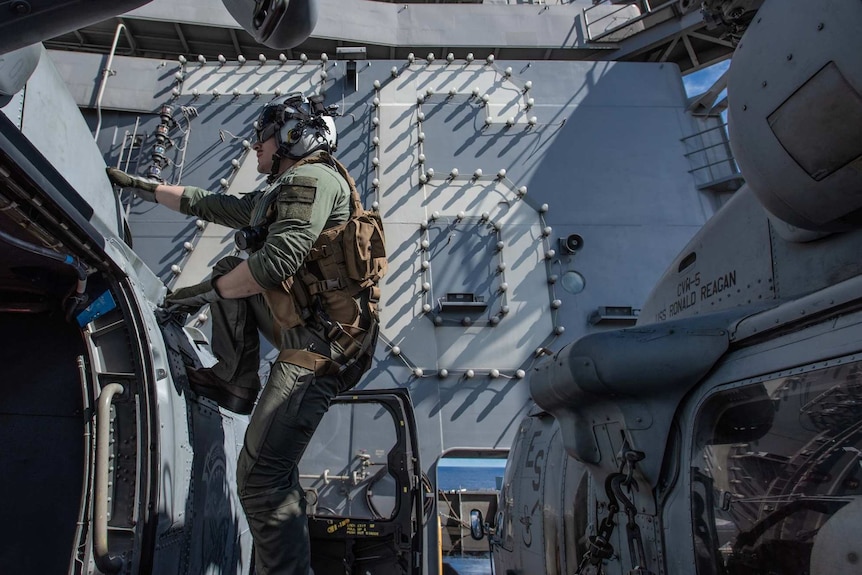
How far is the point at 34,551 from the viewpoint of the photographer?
2.43 m

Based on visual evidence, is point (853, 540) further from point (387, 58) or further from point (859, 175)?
point (387, 58)

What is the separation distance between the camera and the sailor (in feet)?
7.50

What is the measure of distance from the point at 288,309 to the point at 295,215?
1.49 ft

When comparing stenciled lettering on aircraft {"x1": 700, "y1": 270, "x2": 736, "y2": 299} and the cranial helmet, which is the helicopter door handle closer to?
the cranial helmet

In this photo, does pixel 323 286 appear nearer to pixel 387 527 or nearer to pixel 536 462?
pixel 387 527

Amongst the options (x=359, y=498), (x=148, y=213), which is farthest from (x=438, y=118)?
(x=359, y=498)

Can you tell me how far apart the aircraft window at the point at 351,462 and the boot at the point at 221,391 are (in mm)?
3173

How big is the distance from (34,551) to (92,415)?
0.80 metres

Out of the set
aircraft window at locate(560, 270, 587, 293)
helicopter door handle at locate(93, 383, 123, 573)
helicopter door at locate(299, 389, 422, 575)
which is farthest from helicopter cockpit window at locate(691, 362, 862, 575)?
aircraft window at locate(560, 270, 587, 293)

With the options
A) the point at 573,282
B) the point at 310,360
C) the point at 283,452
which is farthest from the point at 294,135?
the point at 573,282

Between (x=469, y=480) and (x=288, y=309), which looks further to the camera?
(x=469, y=480)

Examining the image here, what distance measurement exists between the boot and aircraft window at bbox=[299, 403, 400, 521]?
317 centimetres

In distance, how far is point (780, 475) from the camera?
1.62 m

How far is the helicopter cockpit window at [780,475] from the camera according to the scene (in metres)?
1.41
